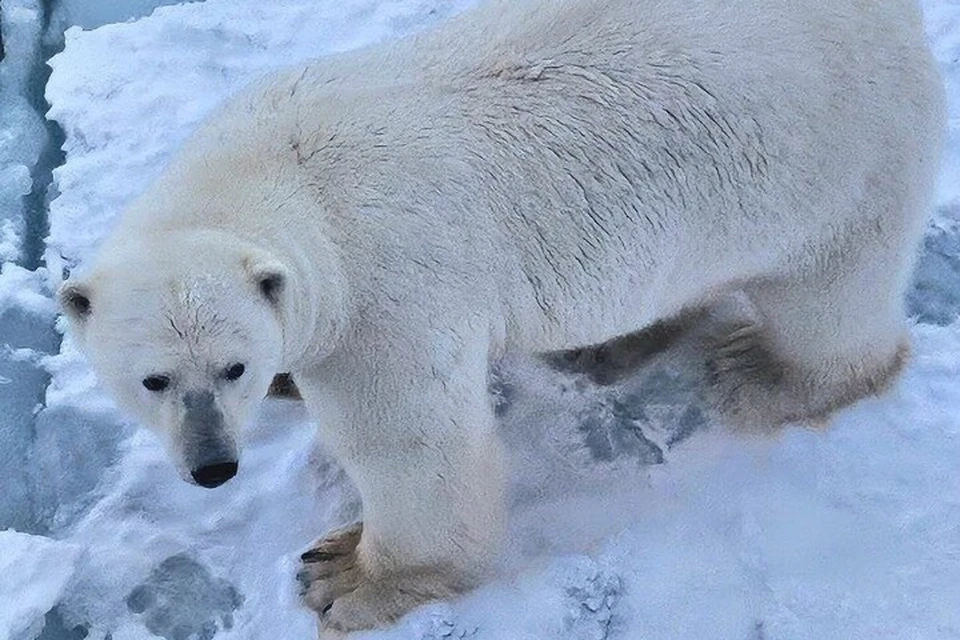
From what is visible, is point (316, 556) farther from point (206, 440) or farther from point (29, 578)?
point (206, 440)

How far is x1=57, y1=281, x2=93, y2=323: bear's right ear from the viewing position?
2195 millimetres

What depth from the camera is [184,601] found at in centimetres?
316

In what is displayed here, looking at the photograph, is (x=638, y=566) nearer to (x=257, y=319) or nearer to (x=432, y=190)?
(x=432, y=190)

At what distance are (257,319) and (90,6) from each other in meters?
3.30

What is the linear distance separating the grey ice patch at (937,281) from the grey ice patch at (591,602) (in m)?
1.41

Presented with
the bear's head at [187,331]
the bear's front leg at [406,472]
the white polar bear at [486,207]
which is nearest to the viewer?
the bear's head at [187,331]

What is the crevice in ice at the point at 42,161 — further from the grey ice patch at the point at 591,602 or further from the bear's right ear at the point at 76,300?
the grey ice patch at the point at 591,602

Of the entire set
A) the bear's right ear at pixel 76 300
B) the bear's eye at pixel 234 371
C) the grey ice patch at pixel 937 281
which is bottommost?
the grey ice patch at pixel 937 281

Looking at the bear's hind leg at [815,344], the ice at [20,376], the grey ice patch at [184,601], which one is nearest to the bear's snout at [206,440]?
the grey ice patch at [184,601]

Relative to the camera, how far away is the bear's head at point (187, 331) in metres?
2.17

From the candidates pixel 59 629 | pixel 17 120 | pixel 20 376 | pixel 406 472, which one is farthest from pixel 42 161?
pixel 406 472

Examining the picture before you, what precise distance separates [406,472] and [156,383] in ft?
2.54

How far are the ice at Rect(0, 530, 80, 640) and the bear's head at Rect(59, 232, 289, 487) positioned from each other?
41.1 inches

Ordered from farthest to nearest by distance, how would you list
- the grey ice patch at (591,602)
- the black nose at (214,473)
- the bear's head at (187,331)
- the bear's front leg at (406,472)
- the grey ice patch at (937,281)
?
1. the grey ice patch at (937,281)
2. the grey ice patch at (591,602)
3. the bear's front leg at (406,472)
4. the black nose at (214,473)
5. the bear's head at (187,331)
